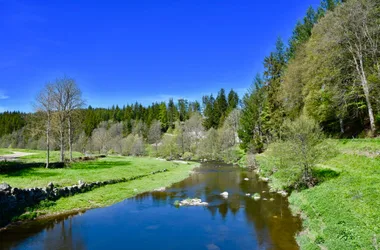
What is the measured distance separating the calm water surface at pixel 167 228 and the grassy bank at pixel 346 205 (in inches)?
54.0

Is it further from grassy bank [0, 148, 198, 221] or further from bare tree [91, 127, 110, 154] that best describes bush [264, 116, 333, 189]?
bare tree [91, 127, 110, 154]

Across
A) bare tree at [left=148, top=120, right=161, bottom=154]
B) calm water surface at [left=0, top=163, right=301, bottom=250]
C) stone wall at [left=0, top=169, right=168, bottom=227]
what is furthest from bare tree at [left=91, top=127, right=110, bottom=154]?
calm water surface at [left=0, top=163, right=301, bottom=250]

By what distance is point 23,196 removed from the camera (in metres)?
22.0

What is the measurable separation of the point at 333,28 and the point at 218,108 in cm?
8680

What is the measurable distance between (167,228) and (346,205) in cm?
1265

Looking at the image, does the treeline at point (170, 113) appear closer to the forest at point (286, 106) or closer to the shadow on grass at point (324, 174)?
the forest at point (286, 106)

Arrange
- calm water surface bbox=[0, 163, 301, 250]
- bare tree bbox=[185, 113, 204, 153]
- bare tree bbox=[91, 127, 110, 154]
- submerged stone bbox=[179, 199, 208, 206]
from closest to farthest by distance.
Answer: calm water surface bbox=[0, 163, 301, 250] → submerged stone bbox=[179, 199, 208, 206] → bare tree bbox=[185, 113, 204, 153] → bare tree bbox=[91, 127, 110, 154]

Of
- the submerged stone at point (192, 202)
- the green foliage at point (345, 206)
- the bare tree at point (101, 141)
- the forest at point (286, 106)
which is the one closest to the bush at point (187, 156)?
the forest at point (286, 106)

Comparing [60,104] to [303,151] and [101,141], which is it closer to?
[303,151]

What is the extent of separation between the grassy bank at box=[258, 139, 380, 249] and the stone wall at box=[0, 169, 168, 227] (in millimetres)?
21480

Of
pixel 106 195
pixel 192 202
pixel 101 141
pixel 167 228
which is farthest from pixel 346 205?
pixel 101 141

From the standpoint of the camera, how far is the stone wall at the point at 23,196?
20.0 metres

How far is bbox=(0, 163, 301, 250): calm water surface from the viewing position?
16547mm

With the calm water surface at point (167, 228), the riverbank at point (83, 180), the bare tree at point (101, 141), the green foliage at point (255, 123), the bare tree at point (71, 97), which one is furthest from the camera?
the bare tree at point (101, 141)
